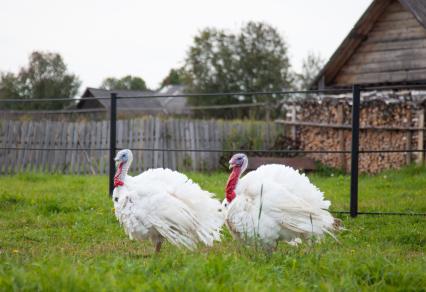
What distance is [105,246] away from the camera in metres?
6.39

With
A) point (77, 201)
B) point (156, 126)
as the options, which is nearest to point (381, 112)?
point (156, 126)

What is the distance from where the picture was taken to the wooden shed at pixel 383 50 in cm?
1534

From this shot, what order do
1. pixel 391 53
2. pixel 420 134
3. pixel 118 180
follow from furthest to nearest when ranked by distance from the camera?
pixel 391 53
pixel 420 134
pixel 118 180

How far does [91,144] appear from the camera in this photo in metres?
15.5

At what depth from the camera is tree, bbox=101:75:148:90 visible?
51.8 m

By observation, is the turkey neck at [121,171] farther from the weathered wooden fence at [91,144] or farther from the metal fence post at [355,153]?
the weathered wooden fence at [91,144]

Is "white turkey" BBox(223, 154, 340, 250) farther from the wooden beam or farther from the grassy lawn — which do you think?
the wooden beam

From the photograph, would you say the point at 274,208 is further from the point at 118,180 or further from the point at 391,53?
the point at 391,53

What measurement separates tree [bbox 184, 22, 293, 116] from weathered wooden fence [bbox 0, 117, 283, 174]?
21.9 m

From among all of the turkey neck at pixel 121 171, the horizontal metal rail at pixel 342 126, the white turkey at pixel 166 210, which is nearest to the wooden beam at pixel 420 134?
the horizontal metal rail at pixel 342 126

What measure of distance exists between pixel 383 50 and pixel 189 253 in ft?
40.4

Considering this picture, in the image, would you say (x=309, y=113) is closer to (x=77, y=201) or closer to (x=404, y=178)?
(x=404, y=178)

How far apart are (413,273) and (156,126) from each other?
38.7 ft

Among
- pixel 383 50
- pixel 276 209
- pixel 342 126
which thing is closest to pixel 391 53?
pixel 383 50
